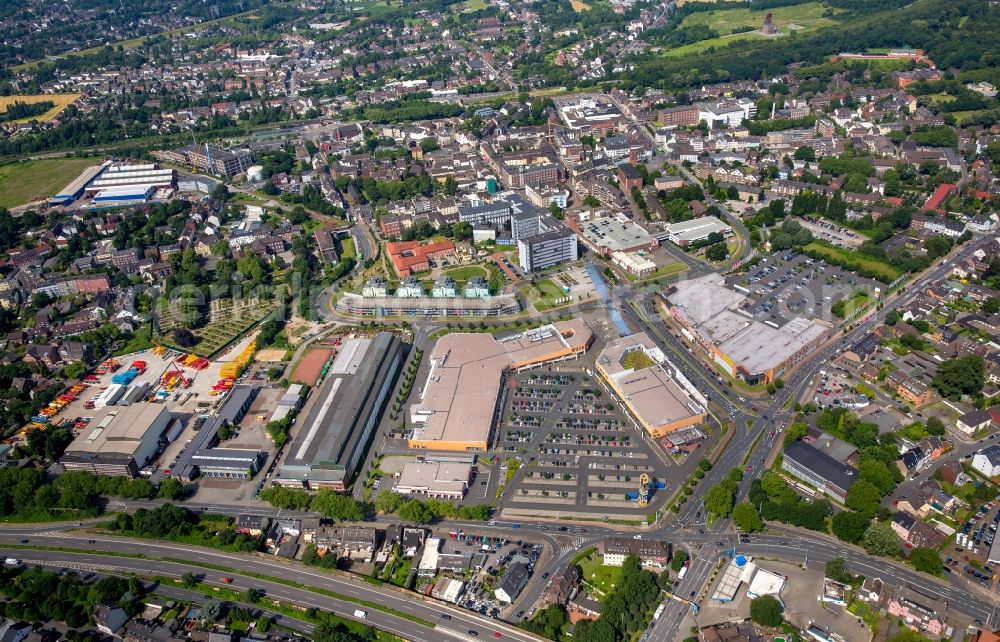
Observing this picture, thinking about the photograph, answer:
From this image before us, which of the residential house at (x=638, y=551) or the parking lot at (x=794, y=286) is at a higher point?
the residential house at (x=638, y=551)

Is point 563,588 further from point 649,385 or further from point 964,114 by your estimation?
point 964,114

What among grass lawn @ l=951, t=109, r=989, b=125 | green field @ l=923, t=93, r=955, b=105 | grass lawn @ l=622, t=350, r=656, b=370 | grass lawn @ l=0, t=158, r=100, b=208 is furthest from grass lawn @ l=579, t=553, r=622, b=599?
green field @ l=923, t=93, r=955, b=105

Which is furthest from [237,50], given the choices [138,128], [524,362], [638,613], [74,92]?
[638,613]

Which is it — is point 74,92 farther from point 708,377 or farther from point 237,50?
point 708,377

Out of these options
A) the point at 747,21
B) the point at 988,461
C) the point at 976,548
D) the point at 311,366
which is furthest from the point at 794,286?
the point at 747,21

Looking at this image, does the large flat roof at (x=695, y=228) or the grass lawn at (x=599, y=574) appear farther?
the large flat roof at (x=695, y=228)

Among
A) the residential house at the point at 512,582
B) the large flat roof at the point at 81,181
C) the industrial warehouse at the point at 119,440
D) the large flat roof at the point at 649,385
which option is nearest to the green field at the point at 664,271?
the large flat roof at the point at 649,385

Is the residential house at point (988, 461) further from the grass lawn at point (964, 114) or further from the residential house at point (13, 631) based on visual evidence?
the grass lawn at point (964, 114)
